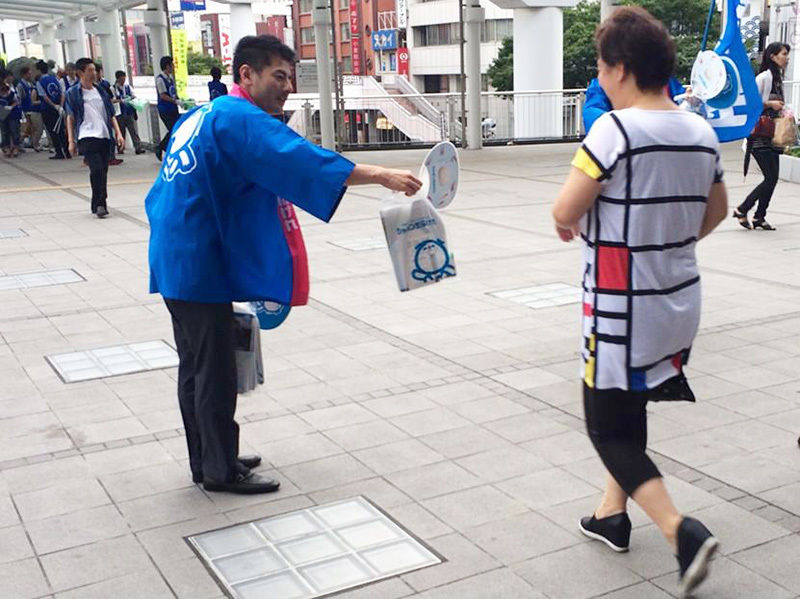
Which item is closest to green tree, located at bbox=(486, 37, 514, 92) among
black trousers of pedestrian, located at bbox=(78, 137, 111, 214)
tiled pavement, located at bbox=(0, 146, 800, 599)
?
black trousers of pedestrian, located at bbox=(78, 137, 111, 214)

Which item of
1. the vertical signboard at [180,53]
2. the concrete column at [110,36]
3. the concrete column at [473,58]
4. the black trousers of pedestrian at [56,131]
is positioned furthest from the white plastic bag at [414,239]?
the concrete column at [110,36]

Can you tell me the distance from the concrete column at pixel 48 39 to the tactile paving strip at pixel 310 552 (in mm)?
31533

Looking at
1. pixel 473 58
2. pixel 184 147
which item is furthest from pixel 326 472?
pixel 473 58

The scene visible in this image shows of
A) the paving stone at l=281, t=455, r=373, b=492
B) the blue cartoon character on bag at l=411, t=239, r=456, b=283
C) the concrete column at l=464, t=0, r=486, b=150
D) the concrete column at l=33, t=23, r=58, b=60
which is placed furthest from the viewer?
the concrete column at l=33, t=23, r=58, b=60

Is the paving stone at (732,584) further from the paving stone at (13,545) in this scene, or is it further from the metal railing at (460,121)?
the metal railing at (460,121)

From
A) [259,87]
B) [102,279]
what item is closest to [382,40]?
[102,279]

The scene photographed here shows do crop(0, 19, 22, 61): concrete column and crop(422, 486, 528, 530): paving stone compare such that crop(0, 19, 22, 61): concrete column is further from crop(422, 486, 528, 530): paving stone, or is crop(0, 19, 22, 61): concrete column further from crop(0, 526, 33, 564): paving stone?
crop(422, 486, 528, 530): paving stone

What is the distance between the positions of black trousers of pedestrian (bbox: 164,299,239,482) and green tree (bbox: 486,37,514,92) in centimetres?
4007

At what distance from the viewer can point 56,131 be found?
19.5 metres

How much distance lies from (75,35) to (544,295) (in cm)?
2449

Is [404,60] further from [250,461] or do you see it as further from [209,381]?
[209,381]

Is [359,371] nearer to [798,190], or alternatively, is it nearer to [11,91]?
[798,190]

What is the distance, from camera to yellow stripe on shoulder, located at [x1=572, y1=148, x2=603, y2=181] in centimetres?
279

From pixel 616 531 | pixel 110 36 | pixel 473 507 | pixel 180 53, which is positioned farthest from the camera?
pixel 180 53
